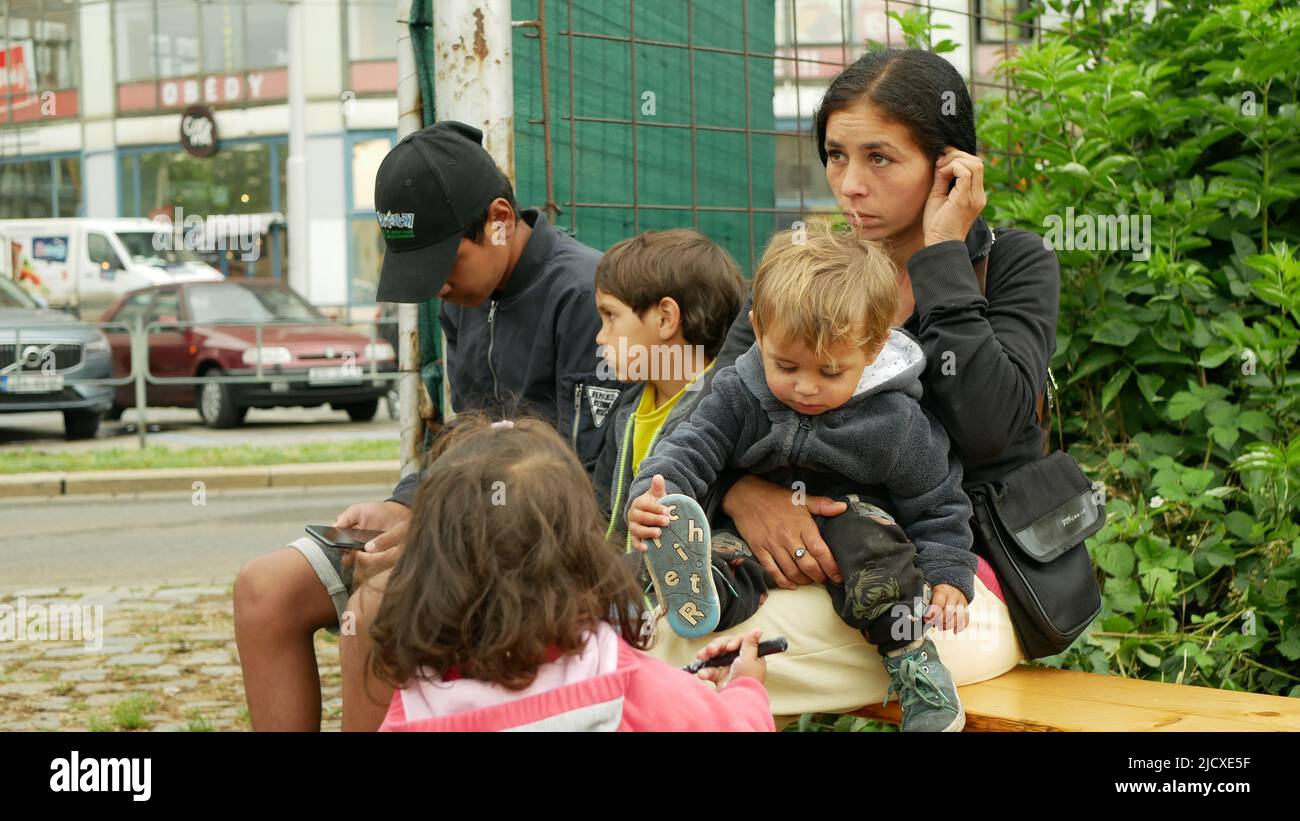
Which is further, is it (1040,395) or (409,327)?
(409,327)

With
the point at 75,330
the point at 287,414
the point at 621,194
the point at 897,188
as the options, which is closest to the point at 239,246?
the point at 287,414

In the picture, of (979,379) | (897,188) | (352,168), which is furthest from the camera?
(352,168)

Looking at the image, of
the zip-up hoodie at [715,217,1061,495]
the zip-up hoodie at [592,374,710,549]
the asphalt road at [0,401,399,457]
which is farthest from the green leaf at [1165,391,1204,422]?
the asphalt road at [0,401,399,457]

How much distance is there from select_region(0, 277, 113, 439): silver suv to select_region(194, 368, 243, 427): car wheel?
3.88ft

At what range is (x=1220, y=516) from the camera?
12.2 feet

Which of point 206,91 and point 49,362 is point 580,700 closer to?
point 49,362

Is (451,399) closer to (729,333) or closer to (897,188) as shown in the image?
(729,333)

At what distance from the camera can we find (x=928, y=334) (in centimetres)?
260

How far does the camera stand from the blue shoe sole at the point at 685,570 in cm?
242

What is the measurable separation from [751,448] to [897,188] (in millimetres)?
645

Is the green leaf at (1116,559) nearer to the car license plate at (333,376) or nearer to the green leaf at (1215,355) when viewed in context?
the green leaf at (1215,355)

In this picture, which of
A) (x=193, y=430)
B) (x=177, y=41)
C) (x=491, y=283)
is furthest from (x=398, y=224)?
(x=177, y=41)

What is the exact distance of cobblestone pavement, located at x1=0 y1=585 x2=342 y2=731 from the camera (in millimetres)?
4586

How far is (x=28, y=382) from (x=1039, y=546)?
12258mm
